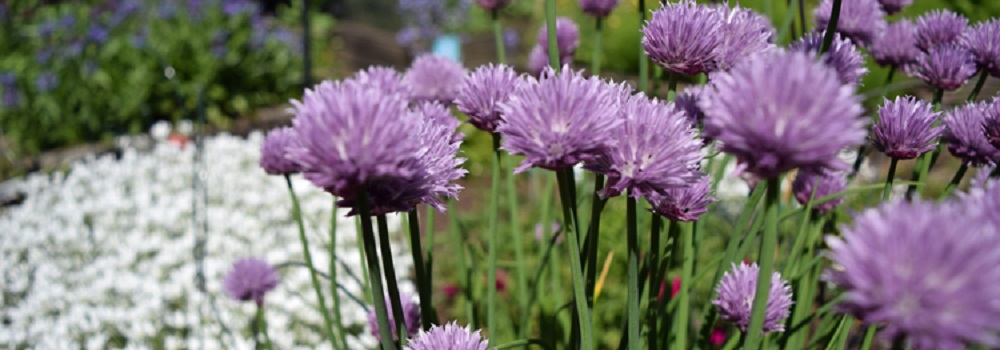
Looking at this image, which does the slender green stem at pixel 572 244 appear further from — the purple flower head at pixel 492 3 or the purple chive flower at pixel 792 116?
the purple flower head at pixel 492 3

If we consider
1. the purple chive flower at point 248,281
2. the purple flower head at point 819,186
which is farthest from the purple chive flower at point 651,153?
the purple chive flower at point 248,281

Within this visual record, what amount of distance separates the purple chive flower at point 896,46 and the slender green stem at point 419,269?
2.86 feet

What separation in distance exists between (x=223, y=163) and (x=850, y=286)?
148 inches

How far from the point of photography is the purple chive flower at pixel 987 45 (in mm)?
951

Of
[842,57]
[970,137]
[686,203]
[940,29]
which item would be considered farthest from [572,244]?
[940,29]

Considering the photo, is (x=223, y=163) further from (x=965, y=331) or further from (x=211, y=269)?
(x=965, y=331)

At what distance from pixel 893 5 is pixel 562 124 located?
3.00ft

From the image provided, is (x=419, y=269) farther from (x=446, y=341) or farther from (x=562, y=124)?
(x=562, y=124)

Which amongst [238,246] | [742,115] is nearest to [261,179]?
[238,246]

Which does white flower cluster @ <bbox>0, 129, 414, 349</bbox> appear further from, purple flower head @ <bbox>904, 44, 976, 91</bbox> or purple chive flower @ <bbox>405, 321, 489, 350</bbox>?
purple flower head @ <bbox>904, 44, 976, 91</bbox>

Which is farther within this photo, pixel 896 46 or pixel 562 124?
pixel 896 46

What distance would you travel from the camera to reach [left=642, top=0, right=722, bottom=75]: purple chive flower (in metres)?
0.75

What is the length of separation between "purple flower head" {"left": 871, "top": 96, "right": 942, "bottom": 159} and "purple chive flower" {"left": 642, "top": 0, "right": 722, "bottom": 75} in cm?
21

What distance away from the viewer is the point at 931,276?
1.34 feet
